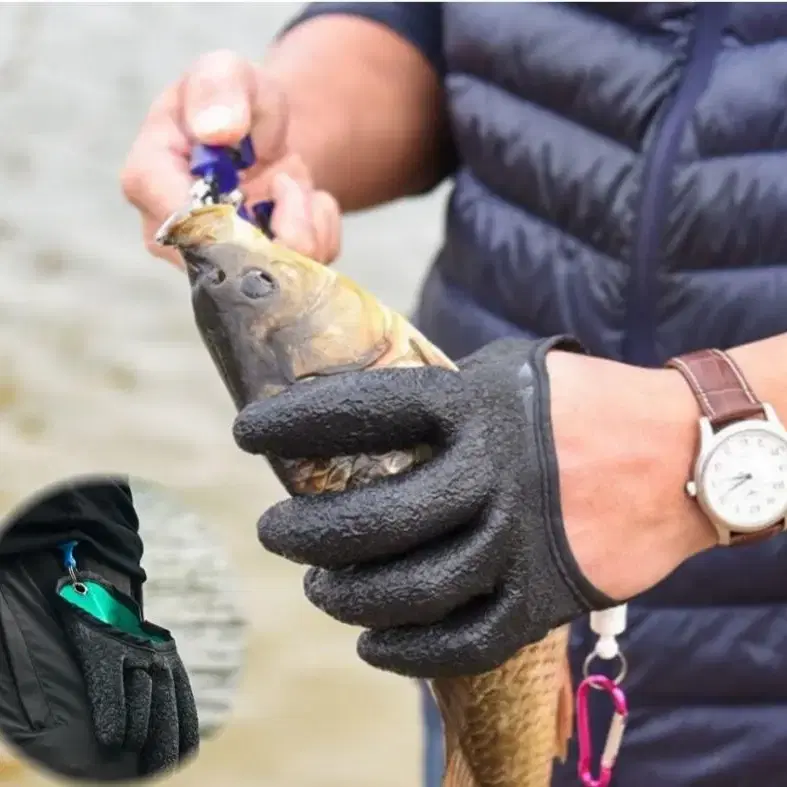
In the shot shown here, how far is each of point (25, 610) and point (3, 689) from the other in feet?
0.09

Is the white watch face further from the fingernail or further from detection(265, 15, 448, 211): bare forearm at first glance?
detection(265, 15, 448, 211): bare forearm

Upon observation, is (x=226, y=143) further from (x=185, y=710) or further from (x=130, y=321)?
(x=130, y=321)

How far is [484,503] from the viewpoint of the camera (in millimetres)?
589

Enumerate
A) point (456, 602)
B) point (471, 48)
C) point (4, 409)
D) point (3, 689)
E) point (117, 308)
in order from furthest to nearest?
point (117, 308) → point (4, 409) → point (471, 48) → point (456, 602) → point (3, 689)

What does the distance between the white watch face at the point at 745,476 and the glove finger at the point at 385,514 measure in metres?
0.13

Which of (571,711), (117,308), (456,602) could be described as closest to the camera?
(456,602)

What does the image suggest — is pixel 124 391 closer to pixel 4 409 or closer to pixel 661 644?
pixel 4 409

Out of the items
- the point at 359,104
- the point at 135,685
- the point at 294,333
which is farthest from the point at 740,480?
the point at 359,104

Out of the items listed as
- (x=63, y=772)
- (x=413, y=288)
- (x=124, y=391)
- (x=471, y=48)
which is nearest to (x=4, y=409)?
(x=124, y=391)

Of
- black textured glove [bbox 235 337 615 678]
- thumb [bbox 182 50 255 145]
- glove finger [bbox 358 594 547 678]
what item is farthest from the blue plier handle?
glove finger [bbox 358 594 547 678]

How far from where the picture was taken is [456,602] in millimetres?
584

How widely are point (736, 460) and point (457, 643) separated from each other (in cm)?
18

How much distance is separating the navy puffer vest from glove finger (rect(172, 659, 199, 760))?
1.58 feet

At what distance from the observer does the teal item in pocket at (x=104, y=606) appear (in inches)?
15.4
